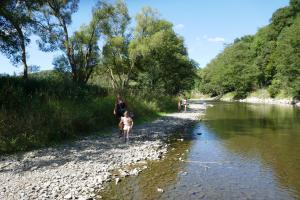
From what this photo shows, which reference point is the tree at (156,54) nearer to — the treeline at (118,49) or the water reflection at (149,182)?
the treeline at (118,49)

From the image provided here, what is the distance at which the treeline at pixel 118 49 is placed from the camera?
115ft

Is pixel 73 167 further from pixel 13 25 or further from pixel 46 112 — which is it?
pixel 13 25

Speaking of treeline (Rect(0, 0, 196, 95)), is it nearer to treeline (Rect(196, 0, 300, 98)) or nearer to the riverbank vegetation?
the riverbank vegetation

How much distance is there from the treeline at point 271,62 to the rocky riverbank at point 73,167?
190 feet

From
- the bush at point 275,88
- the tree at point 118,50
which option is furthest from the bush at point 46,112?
the bush at point 275,88

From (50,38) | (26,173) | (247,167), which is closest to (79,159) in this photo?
(26,173)

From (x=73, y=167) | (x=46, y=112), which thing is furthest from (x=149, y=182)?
(x=46, y=112)

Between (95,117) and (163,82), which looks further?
(163,82)

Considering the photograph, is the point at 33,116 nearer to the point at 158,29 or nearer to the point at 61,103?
the point at 61,103

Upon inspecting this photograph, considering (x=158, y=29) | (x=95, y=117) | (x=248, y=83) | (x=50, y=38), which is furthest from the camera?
(x=248, y=83)

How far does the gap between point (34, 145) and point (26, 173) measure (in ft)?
15.2

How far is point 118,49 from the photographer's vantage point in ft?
172

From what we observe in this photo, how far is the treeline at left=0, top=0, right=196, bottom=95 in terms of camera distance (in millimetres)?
35000

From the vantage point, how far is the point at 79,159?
14.9 m
